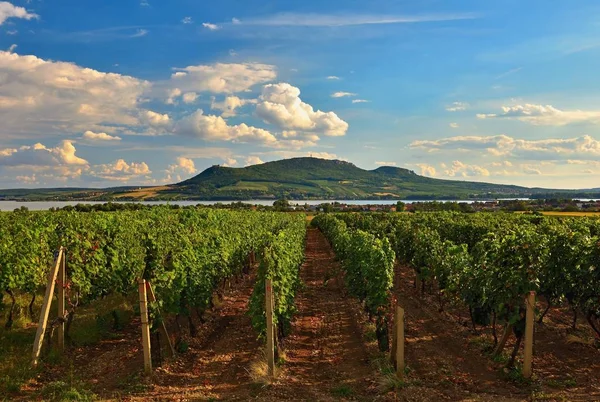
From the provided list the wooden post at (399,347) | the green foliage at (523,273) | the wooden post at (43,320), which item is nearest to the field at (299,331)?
the green foliage at (523,273)

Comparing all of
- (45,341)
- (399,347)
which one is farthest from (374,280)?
(45,341)

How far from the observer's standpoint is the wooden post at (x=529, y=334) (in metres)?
8.28

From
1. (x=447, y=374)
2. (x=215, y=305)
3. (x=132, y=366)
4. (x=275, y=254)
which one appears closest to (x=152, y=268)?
(x=132, y=366)

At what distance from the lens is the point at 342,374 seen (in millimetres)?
8766

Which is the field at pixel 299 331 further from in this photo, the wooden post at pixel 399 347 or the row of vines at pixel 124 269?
the wooden post at pixel 399 347

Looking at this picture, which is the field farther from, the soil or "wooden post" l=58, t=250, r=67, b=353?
"wooden post" l=58, t=250, r=67, b=353

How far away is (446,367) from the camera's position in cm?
902

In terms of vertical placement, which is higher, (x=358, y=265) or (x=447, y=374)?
(x=358, y=265)

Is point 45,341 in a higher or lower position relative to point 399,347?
lower

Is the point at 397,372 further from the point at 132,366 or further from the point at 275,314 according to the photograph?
the point at 132,366

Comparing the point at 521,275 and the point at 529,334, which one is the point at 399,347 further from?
the point at 521,275

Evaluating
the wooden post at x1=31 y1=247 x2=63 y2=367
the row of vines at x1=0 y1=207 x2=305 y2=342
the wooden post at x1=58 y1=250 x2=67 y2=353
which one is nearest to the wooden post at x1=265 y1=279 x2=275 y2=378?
the row of vines at x1=0 y1=207 x2=305 y2=342

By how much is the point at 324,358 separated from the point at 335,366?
53 centimetres

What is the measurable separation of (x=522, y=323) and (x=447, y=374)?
201cm
